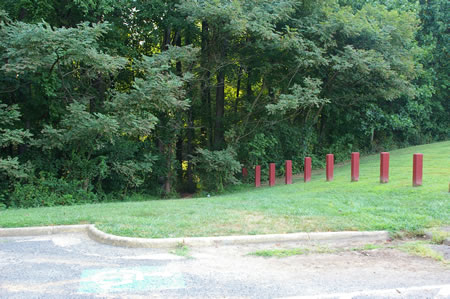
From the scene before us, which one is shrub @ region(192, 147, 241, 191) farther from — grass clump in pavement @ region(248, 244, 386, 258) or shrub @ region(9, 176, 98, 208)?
grass clump in pavement @ region(248, 244, 386, 258)

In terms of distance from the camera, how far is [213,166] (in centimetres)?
1841

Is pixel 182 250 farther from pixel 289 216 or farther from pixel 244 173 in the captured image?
pixel 244 173

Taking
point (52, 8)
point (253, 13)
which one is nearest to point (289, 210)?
point (253, 13)

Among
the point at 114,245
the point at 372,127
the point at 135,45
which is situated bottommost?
the point at 114,245

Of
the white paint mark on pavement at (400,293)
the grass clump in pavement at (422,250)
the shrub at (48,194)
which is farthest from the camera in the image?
the shrub at (48,194)

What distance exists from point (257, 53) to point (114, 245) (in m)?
15.2

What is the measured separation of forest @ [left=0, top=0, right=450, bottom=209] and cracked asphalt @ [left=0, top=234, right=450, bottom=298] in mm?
8111

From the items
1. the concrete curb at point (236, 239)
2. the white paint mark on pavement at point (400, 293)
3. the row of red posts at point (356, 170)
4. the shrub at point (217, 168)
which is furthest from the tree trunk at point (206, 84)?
the white paint mark on pavement at point (400, 293)

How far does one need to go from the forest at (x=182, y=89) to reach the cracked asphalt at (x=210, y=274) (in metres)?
8.11

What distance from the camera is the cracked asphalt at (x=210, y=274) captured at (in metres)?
4.68

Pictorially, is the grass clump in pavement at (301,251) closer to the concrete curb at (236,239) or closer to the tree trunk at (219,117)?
the concrete curb at (236,239)

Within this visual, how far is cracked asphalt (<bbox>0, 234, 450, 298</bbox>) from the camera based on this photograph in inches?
184

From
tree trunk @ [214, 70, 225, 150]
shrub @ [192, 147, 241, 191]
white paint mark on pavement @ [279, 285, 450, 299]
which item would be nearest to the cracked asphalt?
white paint mark on pavement @ [279, 285, 450, 299]

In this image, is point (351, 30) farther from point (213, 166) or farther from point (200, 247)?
point (200, 247)
